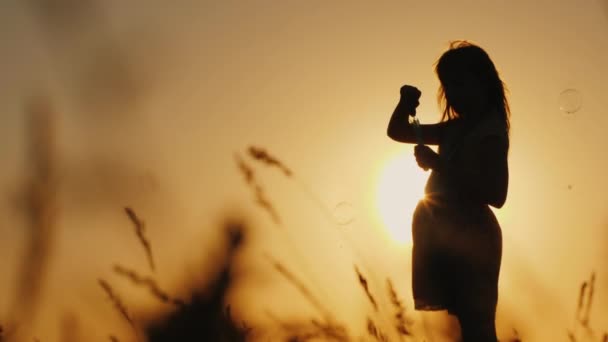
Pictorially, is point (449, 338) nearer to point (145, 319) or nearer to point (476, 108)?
point (476, 108)

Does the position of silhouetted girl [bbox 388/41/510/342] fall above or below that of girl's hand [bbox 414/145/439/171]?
below

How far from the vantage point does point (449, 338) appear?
2.91m

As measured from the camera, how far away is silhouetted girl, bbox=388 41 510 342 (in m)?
2.65

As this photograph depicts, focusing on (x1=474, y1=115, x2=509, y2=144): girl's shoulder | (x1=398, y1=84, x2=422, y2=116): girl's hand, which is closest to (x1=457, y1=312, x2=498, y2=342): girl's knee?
(x1=474, y1=115, x2=509, y2=144): girl's shoulder

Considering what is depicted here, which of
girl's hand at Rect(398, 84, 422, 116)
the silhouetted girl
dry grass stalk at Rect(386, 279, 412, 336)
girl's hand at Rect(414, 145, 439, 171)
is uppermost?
girl's hand at Rect(398, 84, 422, 116)

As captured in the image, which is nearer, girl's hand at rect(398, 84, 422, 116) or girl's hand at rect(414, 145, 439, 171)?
girl's hand at rect(414, 145, 439, 171)

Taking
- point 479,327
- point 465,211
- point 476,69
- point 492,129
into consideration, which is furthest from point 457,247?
point 476,69

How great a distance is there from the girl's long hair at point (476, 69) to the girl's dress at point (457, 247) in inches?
7.1

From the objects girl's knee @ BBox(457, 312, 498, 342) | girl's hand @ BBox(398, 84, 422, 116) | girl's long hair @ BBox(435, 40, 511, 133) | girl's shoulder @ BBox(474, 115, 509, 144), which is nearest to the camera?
girl's knee @ BBox(457, 312, 498, 342)

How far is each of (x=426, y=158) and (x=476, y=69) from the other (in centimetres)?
51

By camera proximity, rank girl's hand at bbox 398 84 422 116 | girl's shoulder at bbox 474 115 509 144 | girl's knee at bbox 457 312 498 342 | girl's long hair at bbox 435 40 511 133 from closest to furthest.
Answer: girl's knee at bbox 457 312 498 342 → girl's shoulder at bbox 474 115 509 144 → girl's long hair at bbox 435 40 511 133 → girl's hand at bbox 398 84 422 116

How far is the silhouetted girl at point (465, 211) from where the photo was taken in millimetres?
2648

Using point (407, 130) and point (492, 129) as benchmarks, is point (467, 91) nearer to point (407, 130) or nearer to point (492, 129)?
point (492, 129)

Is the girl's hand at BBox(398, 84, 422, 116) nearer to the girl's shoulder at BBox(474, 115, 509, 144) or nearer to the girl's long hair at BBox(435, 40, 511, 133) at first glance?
the girl's long hair at BBox(435, 40, 511, 133)
